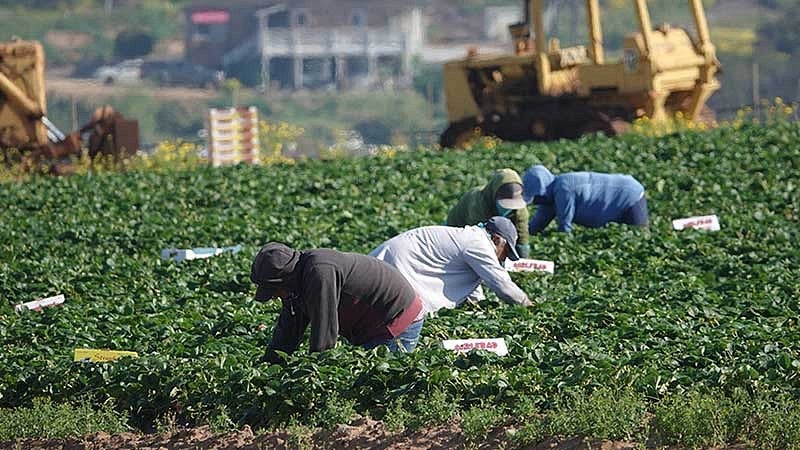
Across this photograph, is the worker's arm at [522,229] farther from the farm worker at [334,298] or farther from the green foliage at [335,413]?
the green foliage at [335,413]

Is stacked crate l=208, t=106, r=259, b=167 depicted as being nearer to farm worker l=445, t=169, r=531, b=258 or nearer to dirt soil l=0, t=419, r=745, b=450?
farm worker l=445, t=169, r=531, b=258

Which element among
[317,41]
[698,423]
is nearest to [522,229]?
[698,423]

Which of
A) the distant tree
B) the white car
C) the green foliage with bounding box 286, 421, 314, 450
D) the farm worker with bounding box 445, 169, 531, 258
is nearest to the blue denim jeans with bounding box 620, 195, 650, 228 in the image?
the farm worker with bounding box 445, 169, 531, 258

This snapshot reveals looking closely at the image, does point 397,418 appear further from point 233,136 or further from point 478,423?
point 233,136

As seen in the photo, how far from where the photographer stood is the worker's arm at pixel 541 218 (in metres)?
16.7

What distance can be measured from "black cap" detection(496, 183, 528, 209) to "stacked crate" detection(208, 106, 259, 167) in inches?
731

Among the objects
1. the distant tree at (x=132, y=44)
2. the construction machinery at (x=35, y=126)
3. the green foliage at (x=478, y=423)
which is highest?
the green foliage at (x=478, y=423)

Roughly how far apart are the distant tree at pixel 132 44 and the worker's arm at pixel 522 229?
272 ft

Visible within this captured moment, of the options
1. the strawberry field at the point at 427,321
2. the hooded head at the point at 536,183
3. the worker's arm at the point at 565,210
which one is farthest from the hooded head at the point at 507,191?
the worker's arm at the point at 565,210

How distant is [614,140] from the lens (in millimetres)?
24188

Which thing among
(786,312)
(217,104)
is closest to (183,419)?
(786,312)

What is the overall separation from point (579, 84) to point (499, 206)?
15472 millimetres

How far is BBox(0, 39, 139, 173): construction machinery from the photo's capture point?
28750 mm

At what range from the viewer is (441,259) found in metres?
11.6
